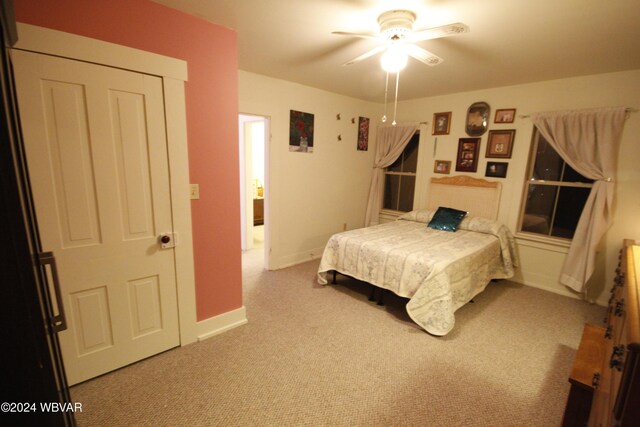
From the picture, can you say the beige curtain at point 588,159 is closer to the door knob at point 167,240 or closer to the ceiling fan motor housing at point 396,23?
the ceiling fan motor housing at point 396,23

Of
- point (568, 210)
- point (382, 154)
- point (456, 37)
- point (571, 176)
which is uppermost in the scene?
point (456, 37)

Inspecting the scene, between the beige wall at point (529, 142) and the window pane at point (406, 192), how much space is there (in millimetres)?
336

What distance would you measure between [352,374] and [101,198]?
2010mm

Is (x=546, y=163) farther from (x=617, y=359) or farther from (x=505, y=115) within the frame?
(x=617, y=359)

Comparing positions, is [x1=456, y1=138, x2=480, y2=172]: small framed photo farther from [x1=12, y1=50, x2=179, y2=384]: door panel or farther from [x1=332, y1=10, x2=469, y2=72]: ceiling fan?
[x1=12, y1=50, x2=179, y2=384]: door panel

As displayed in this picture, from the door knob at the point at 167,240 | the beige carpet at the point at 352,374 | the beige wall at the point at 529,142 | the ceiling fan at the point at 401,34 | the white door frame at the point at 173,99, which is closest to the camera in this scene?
the white door frame at the point at 173,99

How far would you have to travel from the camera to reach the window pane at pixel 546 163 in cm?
342

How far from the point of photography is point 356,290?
3.35 metres

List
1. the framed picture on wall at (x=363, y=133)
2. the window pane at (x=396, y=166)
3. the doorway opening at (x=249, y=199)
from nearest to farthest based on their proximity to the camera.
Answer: the doorway opening at (x=249, y=199) → the framed picture on wall at (x=363, y=133) → the window pane at (x=396, y=166)

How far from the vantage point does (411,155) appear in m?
4.69

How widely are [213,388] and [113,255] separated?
3.52 feet

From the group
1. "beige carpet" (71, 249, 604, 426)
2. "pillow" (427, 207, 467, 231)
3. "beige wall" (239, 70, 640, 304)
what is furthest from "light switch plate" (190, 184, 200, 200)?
"pillow" (427, 207, 467, 231)

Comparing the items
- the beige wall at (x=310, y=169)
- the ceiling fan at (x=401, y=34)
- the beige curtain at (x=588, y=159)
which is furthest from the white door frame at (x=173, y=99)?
the beige curtain at (x=588, y=159)

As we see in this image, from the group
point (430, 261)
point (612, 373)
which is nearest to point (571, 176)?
point (430, 261)
